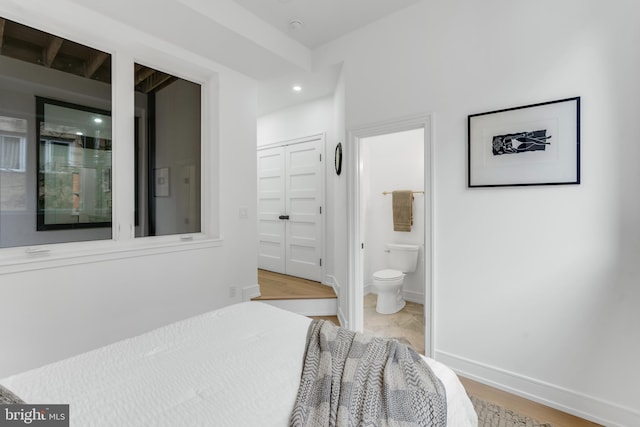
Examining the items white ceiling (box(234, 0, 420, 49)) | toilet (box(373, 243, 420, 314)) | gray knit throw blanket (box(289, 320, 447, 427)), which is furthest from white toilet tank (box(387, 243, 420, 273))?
gray knit throw blanket (box(289, 320, 447, 427))

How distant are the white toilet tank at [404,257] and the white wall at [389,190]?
12 cm

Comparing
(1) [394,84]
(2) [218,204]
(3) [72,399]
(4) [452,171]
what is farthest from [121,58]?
(4) [452,171]

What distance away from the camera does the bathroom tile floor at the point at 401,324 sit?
→ 9.37 feet

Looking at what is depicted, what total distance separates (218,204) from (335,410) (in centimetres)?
240

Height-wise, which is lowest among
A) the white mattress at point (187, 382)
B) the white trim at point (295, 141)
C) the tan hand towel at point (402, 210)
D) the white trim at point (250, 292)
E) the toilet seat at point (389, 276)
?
the white trim at point (250, 292)

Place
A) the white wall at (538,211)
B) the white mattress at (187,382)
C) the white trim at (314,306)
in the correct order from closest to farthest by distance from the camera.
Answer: the white mattress at (187,382) → the white wall at (538,211) → the white trim at (314,306)

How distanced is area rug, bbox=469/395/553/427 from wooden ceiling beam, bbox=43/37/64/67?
366 cm

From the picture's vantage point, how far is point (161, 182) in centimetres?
274

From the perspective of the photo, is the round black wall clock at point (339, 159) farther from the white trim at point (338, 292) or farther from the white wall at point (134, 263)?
the white trim at point (338, 292)

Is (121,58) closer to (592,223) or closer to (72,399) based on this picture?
(72,399)

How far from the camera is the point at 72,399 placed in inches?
39.6

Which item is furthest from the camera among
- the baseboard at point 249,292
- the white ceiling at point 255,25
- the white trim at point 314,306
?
the white trim at point 314,306

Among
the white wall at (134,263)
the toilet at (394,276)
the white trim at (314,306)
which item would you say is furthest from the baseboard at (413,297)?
the white wall at (134,263)

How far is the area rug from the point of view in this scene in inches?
68.4
